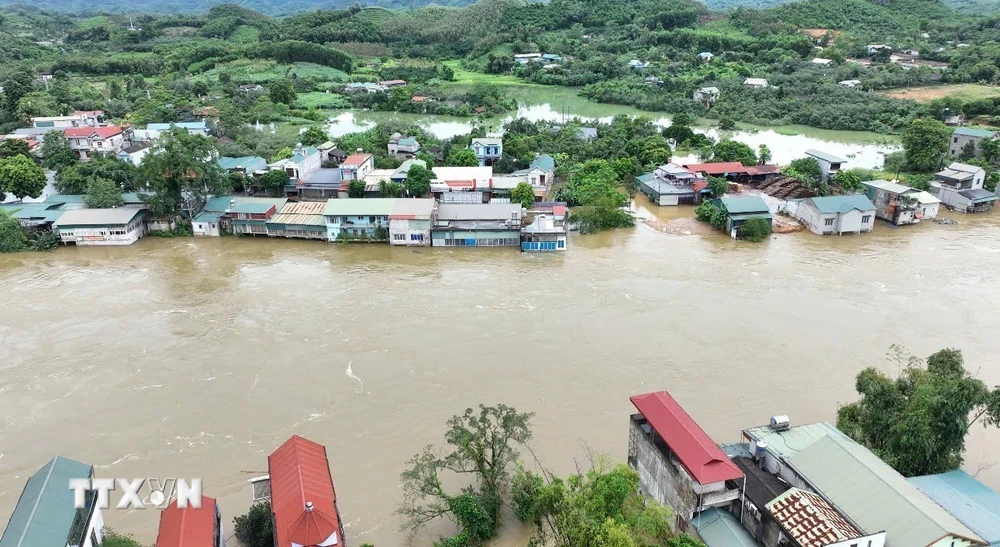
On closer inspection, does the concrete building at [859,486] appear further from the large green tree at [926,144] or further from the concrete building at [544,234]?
the large green tree at [926,144]

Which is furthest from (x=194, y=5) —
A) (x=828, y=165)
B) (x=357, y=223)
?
(x=828, y=165)

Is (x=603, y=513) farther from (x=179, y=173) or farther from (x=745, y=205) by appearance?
(x=179, y=173)

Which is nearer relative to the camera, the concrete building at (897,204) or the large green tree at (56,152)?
the concrete building at (897,204)

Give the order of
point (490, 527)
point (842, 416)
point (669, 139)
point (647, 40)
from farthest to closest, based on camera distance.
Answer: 1. point (647, 40)
2. point (669, 139)
3. point (842, 416)
4. point (490, 527)

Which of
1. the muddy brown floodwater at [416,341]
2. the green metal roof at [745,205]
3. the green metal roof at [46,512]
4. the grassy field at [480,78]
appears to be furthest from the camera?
the grassy field at [480,78]

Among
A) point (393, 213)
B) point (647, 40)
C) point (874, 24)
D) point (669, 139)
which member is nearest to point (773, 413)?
point (393, 213)

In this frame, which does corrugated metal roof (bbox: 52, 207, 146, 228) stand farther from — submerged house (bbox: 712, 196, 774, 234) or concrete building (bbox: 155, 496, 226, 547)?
submerged house (bbox: 712, 196, 774, 234)

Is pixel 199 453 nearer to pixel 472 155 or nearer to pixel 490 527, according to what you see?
pixel 490 527

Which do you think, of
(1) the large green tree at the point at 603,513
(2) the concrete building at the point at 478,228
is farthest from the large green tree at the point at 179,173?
(1) the large green tree at the point at 603,513

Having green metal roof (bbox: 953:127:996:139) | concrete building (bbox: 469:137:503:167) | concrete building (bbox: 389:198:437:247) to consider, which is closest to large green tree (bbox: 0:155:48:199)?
concrete building (bbox: 389:198:437:247)
